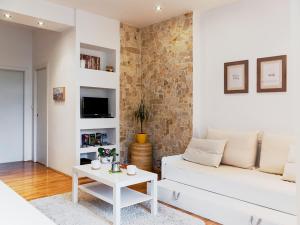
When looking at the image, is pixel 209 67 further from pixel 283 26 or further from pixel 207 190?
pixel 207 190

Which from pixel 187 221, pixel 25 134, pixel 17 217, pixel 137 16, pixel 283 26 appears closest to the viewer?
pixel 17 217

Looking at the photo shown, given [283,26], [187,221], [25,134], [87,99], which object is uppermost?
[283,26]

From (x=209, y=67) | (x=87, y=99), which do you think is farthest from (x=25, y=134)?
(x=209, y=67)

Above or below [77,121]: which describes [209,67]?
above

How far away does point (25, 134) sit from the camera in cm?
559

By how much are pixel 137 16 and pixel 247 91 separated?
86.7 inches

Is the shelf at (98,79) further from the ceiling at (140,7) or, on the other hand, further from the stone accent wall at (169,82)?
the ceiling at (140,7)

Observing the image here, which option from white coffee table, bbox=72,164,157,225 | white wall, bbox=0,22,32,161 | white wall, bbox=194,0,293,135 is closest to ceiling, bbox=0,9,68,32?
white wall, bbox=0,22,32,161

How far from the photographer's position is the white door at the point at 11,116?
532 cm

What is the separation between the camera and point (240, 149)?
3.32 metres

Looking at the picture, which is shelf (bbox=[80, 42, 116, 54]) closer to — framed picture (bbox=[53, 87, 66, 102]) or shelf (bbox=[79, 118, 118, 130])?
framed picture (bbox=[53, 87, 66, 102])

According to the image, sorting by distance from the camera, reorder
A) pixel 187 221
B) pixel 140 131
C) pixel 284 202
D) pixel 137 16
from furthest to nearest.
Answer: pixel 140 131
pixel 137 16
pixel 187 221
pixel 284 202

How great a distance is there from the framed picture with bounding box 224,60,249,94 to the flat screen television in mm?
2109

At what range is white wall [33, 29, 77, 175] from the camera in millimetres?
4293
